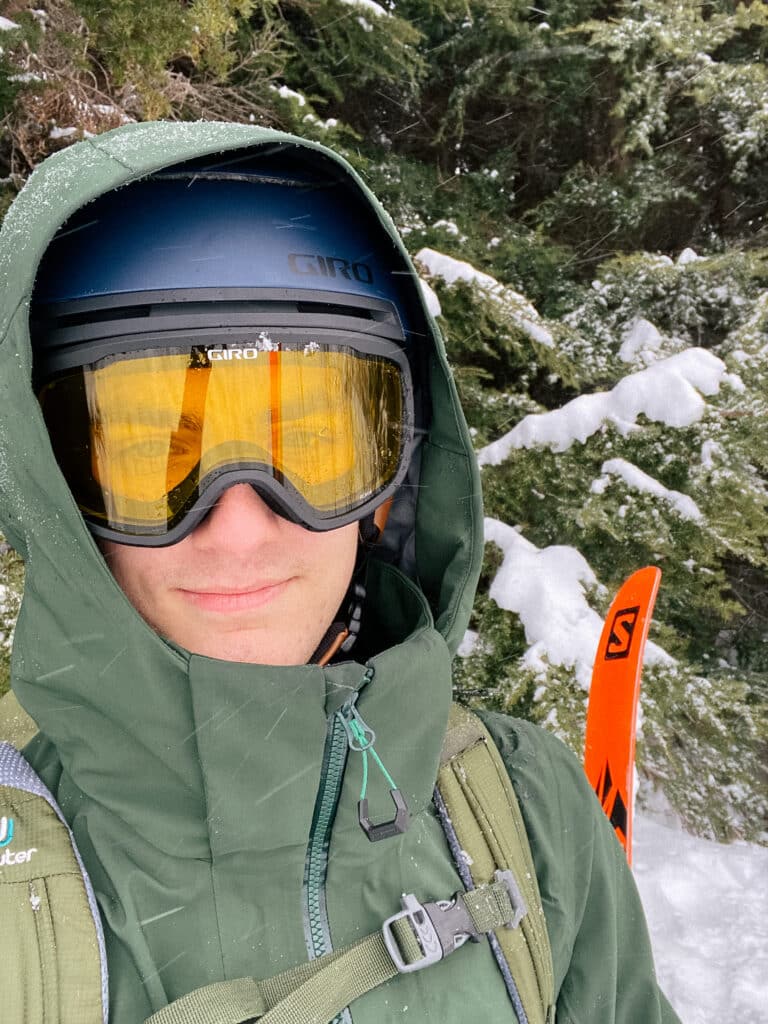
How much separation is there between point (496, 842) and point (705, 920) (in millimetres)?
4354

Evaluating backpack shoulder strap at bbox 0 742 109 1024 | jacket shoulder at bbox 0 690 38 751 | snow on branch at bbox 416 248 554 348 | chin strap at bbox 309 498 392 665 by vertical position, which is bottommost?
backpack shoulder strap at bbox 0 742 109 1024

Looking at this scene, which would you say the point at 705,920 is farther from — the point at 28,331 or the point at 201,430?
the point at 28,331

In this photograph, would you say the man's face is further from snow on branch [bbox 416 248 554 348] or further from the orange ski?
snow on branch [bbox 416 248 554 348]

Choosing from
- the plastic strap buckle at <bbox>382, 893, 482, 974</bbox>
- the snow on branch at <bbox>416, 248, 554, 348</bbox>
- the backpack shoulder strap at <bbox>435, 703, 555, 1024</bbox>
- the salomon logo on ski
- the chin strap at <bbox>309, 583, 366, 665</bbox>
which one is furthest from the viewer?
the snow on branch at <bbox>416, 248, 554, 348</bbox>

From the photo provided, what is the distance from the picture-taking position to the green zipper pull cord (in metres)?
1.17

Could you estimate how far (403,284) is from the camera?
5.10ft

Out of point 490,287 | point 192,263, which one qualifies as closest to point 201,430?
point 192,263

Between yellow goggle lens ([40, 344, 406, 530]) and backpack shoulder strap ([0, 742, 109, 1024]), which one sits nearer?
backpack shoulder strap ([0, 742, 109, 1024])

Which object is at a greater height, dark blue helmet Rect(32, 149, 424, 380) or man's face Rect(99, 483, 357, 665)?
dark blue helmet Rect(32, 149, 424, 380)

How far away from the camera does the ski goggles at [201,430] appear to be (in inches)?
49.7

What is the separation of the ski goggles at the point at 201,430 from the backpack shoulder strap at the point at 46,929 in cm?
50

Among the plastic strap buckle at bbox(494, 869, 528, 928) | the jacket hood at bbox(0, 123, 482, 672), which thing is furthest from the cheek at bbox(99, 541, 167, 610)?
the plastic strap buckle at bbox(494, 869, 528, 928)

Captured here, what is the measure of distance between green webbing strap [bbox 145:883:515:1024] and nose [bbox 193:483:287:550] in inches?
27.2

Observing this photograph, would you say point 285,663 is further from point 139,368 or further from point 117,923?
point 139,368
